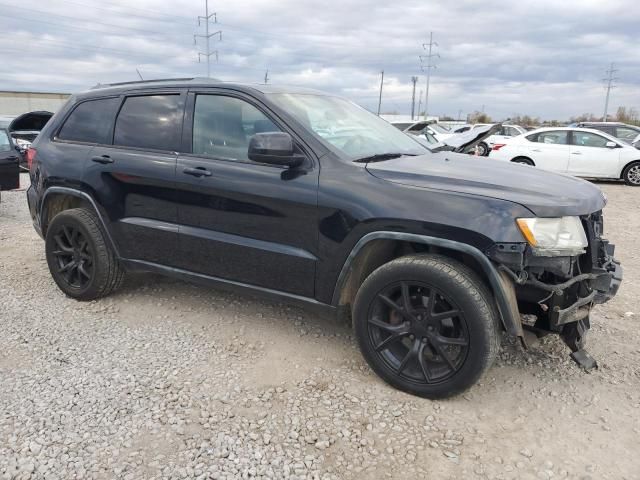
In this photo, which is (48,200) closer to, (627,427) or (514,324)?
(514,324)

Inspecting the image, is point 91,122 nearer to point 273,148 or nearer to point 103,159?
point 103,159

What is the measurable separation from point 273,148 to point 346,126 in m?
0.87

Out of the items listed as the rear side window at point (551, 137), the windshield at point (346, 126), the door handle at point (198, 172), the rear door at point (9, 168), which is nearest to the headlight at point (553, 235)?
the windshield at point (346, 126)

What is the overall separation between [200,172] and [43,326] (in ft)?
5.69

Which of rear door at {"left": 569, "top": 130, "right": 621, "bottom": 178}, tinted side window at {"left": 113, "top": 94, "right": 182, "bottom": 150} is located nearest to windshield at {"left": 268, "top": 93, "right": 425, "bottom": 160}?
tinted side window at {"left": 113, "top": 94, "right": 182, "bottom": 150}

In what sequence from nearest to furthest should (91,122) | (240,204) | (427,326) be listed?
(427,326) < (240,204) < (91,122)

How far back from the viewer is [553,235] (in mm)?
2730

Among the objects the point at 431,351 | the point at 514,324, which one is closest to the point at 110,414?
the point at 431,351

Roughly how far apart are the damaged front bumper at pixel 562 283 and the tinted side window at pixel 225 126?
1.70 m

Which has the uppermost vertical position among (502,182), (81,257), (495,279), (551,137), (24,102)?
(24,102)

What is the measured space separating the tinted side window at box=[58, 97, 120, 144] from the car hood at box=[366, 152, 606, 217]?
2.28 meters

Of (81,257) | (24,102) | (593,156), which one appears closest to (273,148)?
(81,257)

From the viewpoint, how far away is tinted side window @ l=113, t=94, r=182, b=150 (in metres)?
3.84

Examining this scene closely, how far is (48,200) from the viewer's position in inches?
178
